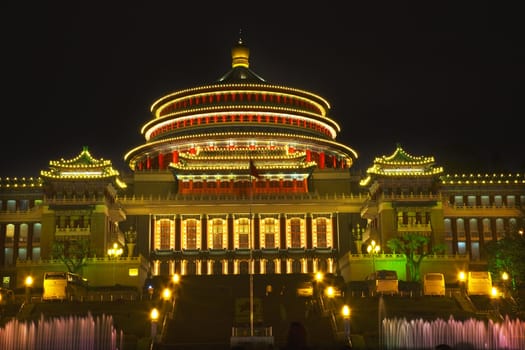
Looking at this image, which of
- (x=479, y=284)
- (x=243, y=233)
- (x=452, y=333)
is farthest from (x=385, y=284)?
(x=243, y=233)

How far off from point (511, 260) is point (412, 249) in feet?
32.8

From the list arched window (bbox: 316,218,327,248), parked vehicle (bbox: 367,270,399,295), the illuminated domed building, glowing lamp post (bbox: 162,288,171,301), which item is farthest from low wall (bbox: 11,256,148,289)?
parked vehicle (bbox: 367,270,399,295)

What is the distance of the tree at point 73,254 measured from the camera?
7894cm

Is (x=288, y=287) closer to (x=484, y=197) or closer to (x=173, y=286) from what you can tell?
(x=173, y=286)

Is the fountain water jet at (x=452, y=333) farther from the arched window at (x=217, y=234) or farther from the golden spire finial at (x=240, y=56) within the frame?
the golden spire finial at (x=240, y=56)

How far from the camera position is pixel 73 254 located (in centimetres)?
8012

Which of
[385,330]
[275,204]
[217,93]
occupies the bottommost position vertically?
[385,330]

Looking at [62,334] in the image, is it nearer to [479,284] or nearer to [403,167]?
[479,284]

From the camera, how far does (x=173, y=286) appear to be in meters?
68.4

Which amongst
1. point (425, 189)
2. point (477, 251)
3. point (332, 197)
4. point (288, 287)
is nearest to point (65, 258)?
point (288, 287)

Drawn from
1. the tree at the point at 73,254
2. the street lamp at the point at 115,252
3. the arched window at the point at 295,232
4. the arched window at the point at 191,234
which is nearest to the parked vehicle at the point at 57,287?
the tree at the point at 73,254

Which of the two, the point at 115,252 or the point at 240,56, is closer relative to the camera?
the point at 115,252

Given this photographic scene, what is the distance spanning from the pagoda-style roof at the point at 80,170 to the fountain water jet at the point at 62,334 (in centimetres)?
→ 3457

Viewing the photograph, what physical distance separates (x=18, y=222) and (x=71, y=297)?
2900 cm
